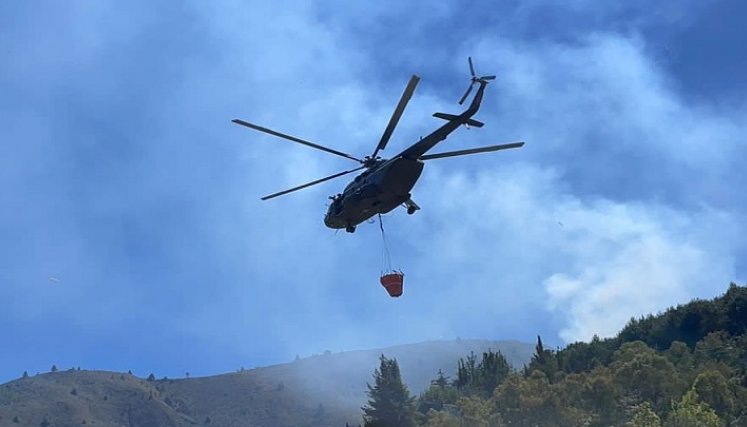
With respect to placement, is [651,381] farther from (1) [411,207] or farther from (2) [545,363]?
→ (1) [411,207]

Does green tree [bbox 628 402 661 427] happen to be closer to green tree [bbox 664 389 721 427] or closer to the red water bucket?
green tree [bbox 664 389 721 427]

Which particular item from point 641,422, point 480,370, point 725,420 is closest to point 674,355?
point 480,370

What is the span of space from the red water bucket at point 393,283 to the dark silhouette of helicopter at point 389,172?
268cm

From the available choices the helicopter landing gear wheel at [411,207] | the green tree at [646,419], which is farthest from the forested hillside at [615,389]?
the helicopter landing gear wheel at [411,207]

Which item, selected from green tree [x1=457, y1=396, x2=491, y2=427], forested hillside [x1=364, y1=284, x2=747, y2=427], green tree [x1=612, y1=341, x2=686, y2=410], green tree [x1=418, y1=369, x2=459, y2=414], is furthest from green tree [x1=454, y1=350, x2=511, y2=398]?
green tree [x1=612, y1=341, x2=686, y2=410]

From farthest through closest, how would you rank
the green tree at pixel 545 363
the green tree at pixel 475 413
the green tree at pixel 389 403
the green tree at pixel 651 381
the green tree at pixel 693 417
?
1. the green tree at pixel 545 363
2. the green tree at pixel 389 403
3. the green tree at pixel 651 381
4. the green tree at pixel 475 413
5. the green tree at pixel 693 417

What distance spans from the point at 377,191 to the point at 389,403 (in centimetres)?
8403

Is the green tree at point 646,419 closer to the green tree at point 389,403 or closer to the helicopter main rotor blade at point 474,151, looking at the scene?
the green tree at point 389,403

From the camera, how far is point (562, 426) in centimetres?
7831

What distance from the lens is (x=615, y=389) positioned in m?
82.3

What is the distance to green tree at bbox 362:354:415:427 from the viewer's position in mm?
103562

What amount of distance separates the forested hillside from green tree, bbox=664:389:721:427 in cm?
9

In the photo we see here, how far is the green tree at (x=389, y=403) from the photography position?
104m

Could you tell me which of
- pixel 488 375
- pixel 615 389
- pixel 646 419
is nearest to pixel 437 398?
pixel 488 375
